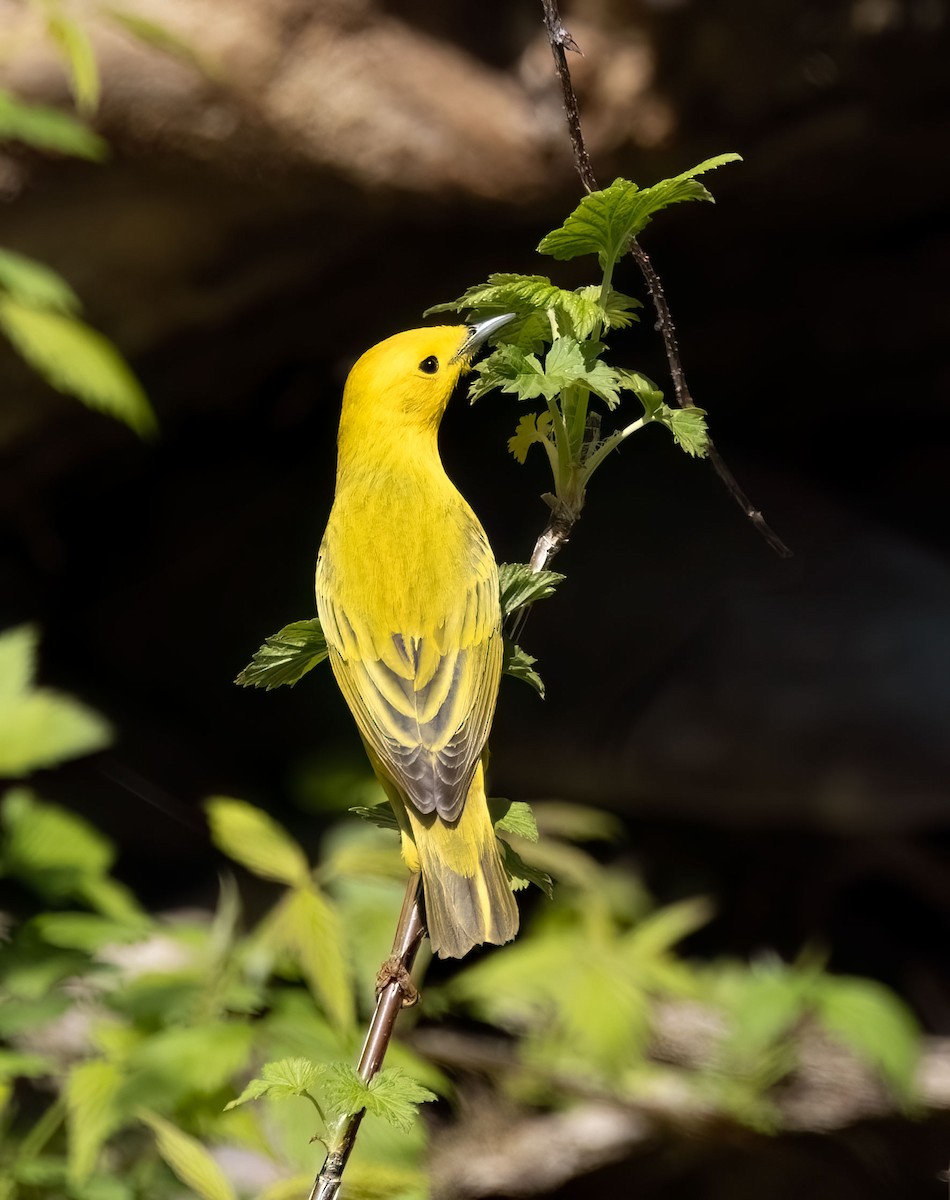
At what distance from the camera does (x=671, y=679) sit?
4.67 metres

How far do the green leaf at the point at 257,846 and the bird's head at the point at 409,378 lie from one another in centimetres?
86

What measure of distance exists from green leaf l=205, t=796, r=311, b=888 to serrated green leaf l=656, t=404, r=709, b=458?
1.43 metres

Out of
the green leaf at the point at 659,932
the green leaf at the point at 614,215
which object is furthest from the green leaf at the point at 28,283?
the green leaf at the point at 659,932

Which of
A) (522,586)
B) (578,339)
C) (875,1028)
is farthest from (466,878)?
(875,1028)

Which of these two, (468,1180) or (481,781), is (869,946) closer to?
(468,1180)

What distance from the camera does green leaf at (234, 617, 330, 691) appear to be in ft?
4.30

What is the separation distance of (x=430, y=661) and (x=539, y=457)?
3.59 metres

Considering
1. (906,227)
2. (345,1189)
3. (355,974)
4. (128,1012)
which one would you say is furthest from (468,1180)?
(906,227)

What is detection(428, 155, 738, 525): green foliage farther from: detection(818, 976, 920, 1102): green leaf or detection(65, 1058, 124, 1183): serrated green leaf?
detection(818, 976, 920, 1102): green leaf

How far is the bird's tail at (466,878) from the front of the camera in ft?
4.62

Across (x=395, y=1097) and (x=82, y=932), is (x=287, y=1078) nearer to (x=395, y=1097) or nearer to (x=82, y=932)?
(x=395, y=1097)

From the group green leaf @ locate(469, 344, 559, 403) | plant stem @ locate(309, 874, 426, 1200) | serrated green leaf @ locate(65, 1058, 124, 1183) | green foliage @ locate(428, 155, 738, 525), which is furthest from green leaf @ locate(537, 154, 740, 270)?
serrated green leaf @ locate(65, 1058, 124, 1183)

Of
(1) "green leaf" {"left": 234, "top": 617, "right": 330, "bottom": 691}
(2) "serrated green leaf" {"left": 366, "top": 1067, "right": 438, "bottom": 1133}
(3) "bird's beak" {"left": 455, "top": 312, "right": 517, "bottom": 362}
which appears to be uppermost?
(3) "bird's beak" {"left": 455, "top": 312, "right": 517, "bottom": 362}

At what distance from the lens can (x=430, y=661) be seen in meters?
1.61
